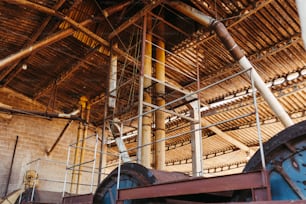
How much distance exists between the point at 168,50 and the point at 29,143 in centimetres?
969

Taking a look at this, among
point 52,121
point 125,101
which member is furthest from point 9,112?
point 125,101

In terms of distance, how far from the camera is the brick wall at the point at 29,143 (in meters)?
15.2

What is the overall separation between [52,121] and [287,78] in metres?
13.0

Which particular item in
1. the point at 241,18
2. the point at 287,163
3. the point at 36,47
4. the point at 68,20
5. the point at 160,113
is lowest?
the point at 287,163

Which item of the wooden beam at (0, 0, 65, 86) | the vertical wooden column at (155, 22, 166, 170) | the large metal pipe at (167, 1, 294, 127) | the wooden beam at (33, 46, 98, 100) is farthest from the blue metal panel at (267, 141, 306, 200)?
the wooden beam at (33, 46, 98, 100)

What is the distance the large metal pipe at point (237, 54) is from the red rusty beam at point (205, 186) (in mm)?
3385

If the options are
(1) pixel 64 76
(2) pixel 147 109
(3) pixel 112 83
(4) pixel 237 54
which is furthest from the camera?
(1) pixel 64 76

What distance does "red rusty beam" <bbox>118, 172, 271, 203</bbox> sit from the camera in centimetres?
342

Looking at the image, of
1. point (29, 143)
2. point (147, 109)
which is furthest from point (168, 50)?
point (29, 143)

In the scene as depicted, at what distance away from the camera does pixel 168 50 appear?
12.2 m

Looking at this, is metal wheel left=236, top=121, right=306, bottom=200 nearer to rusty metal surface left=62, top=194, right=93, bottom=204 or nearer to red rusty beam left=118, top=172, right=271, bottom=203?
red rusty beam left=118, top=172, right=271, bottom=203

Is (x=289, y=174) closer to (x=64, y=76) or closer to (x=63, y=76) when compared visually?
(x=64, y=76)

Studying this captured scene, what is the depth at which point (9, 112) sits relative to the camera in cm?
1532

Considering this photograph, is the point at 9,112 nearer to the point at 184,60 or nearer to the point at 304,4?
the point at 184,60
